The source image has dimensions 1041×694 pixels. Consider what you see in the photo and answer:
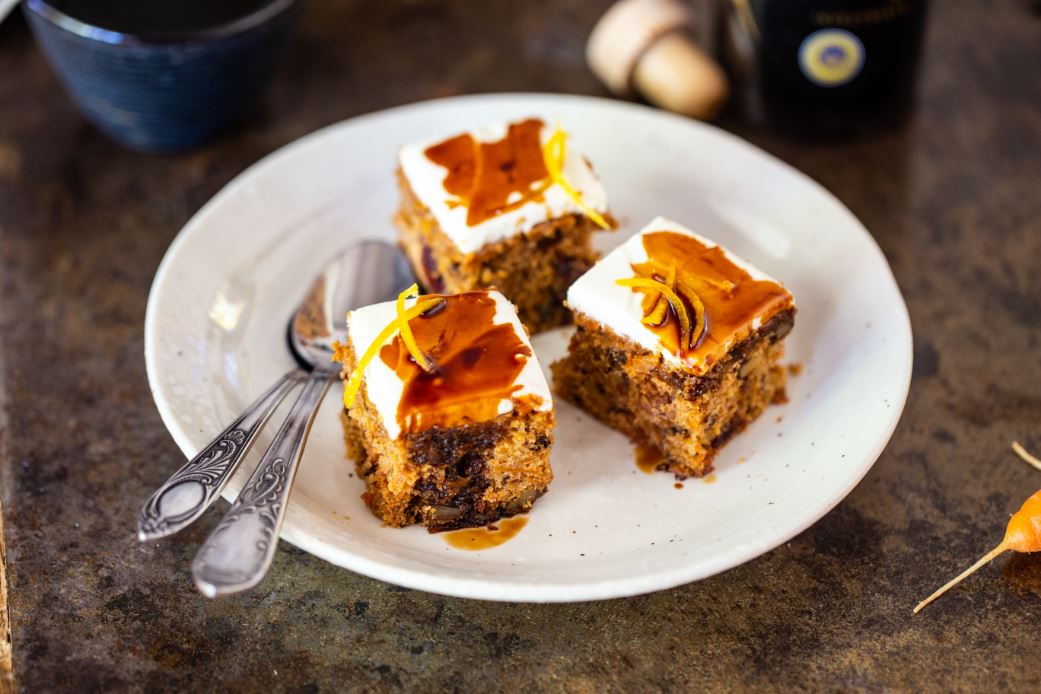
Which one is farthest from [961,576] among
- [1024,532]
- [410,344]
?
[410,344]

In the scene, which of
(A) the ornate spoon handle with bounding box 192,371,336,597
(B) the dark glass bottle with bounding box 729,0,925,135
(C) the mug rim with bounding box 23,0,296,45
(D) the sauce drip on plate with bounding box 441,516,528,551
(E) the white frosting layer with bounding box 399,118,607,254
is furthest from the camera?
(B) the dark glass bottle with bounding box 729,0,925,135

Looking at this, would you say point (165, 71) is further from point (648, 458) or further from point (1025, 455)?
point (1025, 455)

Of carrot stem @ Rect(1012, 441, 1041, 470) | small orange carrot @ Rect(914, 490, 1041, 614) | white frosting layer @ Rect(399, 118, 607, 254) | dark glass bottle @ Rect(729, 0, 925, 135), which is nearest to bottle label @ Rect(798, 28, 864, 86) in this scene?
dark glass bottle @ Rect(729, 0, 925, 135)

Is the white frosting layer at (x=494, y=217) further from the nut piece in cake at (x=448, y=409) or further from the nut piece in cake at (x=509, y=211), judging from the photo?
the nut piece in cake at (x=448, y=409)

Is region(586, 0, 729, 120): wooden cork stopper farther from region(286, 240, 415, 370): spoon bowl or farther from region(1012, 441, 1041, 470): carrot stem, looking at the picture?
region(1012, 441, 1041, 470): carrot stem

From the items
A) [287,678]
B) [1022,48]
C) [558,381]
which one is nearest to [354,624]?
[287,678]

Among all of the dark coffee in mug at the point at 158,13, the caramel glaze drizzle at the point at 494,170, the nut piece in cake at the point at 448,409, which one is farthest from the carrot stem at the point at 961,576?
the dark coffee in mug at the point at 158,13

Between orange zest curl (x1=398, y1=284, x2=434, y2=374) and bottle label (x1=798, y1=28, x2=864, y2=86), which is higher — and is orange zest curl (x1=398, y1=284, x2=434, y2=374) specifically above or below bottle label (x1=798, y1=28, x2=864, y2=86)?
above

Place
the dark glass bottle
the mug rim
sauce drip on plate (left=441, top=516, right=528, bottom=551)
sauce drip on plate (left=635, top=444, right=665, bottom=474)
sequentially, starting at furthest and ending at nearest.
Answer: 1. the dark glass bottle
2. the mug rim
3. sauce drip on plate (left=635, top=444, right=665, bottom=474)
4. sauce drip on plate (left=441, top=516, right=528, bottom=551)
